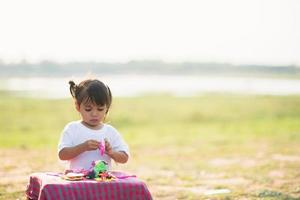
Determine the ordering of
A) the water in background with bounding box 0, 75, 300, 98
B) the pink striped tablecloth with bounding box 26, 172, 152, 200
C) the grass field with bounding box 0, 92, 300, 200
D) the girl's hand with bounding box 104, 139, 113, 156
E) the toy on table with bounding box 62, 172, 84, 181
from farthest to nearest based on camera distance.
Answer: the water in background with bounding box 0, 75, 300, 98
the grass field with bounding box 0, 92, 300, 200
the girl's hand with bounding box 104, 139, 113, 156
the toy on table with bounding box 62, 172, 84, 181
the pink striped tablecloth with bounding box 26, 172, 152, 200

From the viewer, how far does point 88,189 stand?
5.27m

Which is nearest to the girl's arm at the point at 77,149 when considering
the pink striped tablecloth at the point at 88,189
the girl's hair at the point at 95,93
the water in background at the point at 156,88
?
the pink striped tablecloth at the point at 88,189

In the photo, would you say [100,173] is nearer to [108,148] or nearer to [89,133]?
[108,148]

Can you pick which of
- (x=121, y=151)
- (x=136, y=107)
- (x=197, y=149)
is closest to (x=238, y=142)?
(x=197, y=149)

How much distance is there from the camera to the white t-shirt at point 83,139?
5.96 metres

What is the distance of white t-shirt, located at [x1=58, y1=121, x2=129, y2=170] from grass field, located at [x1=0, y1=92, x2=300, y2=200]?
9.40 feet

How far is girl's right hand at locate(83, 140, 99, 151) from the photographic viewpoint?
18.8ft

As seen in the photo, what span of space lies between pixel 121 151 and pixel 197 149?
38.0ft

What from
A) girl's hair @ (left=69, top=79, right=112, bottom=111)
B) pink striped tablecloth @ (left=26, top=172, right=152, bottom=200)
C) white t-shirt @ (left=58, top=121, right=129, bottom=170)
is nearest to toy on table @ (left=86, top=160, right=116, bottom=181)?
pink striped tablecloth @ (left=26, top=172, right=152, bottom=200)

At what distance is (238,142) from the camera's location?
1967 cm

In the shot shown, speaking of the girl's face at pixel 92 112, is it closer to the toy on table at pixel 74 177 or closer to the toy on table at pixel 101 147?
the toy on table at pixel 101 147

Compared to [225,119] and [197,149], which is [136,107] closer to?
[225,119]

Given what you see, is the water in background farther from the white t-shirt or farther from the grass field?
the white t-shirt

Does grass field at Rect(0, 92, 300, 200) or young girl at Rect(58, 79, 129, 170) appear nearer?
young girl at Rect(58, 79, 129, 170)
